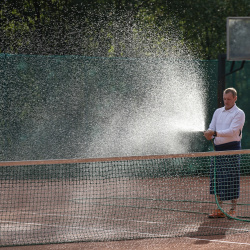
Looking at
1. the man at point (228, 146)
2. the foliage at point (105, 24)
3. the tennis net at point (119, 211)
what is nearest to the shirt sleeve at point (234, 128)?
the man at point (228, 146)

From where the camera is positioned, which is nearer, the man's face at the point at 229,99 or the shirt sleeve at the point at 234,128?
the shirt sleeve at the point at 234,128

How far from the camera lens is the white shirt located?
7.05 metres

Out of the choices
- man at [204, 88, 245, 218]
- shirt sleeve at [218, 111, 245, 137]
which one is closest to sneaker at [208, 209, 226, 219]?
man at [204, 88, 245, 218]

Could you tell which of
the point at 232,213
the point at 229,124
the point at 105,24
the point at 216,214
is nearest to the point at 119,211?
the point at 216,214

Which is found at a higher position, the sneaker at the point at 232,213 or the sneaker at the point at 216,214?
the sneaker at the point at 232,213

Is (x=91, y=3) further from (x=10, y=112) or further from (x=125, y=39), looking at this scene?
(x=10, y=112)

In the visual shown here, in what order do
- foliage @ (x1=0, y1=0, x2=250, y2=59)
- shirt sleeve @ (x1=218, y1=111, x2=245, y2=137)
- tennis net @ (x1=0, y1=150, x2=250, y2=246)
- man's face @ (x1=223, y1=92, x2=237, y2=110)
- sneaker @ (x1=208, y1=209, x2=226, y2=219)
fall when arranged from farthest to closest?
foliage @ (x1=0, y1=0, x2=250, y2=59)
sneaker @ (x1=208, y1=209, x2=226, y2=219)
man's face @ (x1=223, y1=92, x2=237, y2=110)
shirt sleeve @ (x1=218, y1=111, x2=245, y2=137)
tennis net @ (x1=0, y1=150, x2=250, y2=246)

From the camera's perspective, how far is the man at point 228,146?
7.11 m

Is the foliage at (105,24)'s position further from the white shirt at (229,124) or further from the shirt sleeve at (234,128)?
the shirt sleeve at (234,128)

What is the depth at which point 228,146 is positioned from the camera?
7188mm

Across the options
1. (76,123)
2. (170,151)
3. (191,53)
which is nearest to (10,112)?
(76,123)

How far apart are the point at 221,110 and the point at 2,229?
3.11 meters

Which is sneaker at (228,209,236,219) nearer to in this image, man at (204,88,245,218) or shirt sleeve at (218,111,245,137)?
man at (204,88,245,218)

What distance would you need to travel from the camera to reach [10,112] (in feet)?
36.6
